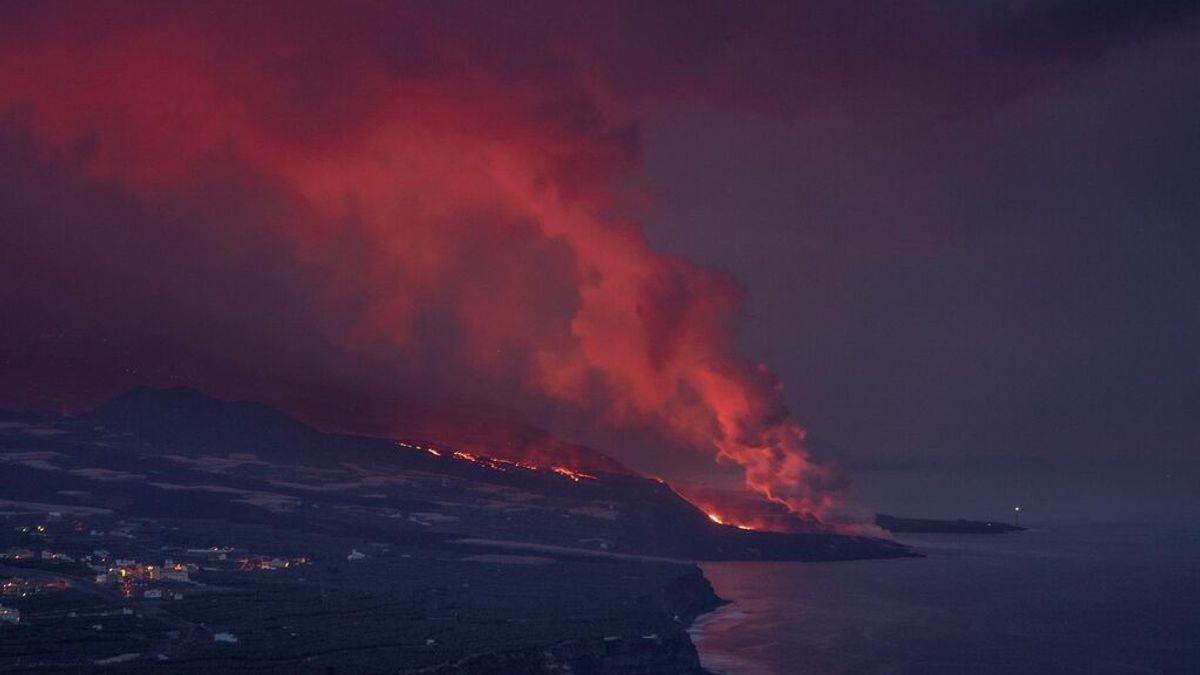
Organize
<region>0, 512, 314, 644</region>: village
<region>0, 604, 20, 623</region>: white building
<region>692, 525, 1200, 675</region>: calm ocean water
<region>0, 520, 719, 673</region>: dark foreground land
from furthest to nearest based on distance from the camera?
1. <region>692, 525, 1200, 675</region>: calm ocean water
2. <region>0, 512, 314, 644</region>: village
3. <region>0, 604, 20, 623</region>: white building
4. <region>0, 520, 719, 673</region>: dark foreground land

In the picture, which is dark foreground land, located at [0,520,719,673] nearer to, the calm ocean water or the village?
the village

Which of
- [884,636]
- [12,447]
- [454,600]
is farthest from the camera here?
[12,447]

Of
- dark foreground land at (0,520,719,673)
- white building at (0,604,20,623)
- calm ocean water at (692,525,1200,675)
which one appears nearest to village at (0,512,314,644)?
white building at (0,604,20,623)

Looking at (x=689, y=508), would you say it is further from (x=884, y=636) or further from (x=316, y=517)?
(x=884, y=636)

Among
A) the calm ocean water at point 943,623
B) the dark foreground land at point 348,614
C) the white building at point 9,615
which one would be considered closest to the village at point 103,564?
the white building at point 9,615

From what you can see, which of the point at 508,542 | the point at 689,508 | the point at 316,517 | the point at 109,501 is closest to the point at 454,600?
the point at 508,542

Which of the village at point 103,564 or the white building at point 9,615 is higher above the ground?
the village at point 103,564

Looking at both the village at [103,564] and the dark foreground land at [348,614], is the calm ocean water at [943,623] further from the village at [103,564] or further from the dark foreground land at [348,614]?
the village at [103,564]
